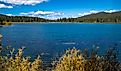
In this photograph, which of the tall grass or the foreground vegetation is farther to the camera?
the tall grass

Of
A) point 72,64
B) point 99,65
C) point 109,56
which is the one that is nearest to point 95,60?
point 99,65

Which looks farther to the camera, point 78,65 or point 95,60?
point 95,60

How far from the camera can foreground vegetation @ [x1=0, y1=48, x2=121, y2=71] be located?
8672 mm

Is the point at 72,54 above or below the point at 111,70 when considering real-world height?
above

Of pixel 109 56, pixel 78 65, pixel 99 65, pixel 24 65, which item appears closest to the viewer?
pixel 24 65

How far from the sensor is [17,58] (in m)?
8.68

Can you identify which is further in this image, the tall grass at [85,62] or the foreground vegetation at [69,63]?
the tall grass at [85,62]

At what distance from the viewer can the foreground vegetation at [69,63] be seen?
28.5 ft

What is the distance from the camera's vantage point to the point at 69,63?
905 centimetres

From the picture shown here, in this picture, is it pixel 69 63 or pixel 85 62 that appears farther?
pixel 85 62

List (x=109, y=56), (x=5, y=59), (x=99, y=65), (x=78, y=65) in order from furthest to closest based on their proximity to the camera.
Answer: (x=109, y=56) < (x=99, y=65) < (x=5, y=59) < (x=78, y=65)

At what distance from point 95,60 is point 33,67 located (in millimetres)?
2749

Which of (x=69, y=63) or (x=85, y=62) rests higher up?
(x=69, y=63)

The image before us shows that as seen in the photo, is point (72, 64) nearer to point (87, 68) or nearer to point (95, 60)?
point (87, 68)
